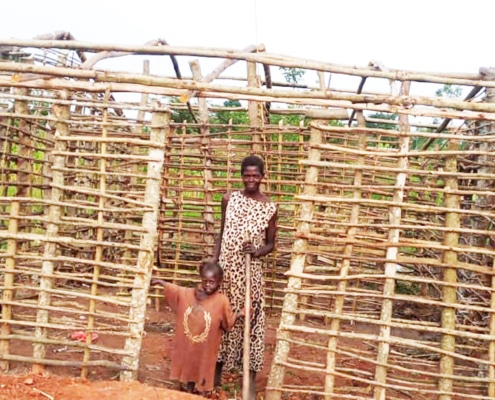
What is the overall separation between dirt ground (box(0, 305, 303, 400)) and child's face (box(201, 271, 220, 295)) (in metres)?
0.70

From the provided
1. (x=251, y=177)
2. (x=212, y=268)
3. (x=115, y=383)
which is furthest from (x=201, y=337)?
(x=251, y=177)

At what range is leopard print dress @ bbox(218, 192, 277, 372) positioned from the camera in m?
4.11

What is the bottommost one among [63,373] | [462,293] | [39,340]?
[63,373]

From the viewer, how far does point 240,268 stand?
4.15 m

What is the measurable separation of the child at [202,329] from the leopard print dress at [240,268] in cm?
18

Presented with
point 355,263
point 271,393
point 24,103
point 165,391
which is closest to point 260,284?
point 271,393

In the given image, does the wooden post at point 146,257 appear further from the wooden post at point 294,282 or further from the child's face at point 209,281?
the wooden post at point 294,282

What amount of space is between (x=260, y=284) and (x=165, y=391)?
40.6 inches

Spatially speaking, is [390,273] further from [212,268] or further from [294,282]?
[212,268]

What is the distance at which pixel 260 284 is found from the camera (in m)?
4.21

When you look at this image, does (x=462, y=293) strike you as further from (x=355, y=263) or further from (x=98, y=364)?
(x=98, y=364)

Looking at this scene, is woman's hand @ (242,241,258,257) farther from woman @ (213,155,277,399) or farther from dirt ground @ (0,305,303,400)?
dirt ground @ (0,305,303,400)

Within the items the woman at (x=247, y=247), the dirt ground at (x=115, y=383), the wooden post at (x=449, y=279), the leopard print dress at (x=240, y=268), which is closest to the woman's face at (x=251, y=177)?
the woman at (x=247, y=247)

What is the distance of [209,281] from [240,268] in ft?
0.99
